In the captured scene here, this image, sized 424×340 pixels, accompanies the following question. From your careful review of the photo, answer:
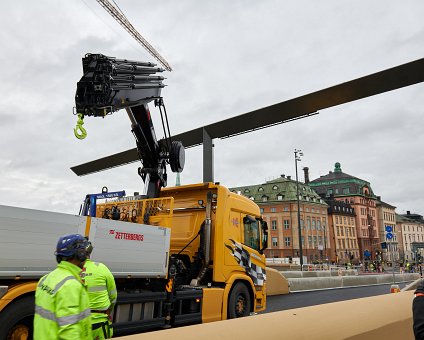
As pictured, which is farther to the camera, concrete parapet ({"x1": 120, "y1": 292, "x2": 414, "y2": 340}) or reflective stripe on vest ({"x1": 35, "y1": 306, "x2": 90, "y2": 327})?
concrete parapet ({"x1": 120, "y1": 292, "x2": 414, "y2": 340})

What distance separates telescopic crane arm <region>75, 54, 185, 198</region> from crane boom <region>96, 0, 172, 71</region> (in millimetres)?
44400

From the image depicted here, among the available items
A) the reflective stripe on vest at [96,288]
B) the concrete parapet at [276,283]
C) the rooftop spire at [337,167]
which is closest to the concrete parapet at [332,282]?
the concrete parapet at [276,283]

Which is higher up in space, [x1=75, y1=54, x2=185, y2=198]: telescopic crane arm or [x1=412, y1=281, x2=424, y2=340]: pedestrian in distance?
[x1=75, y1=54, x2=185, y2=198]: telescopic crane arm

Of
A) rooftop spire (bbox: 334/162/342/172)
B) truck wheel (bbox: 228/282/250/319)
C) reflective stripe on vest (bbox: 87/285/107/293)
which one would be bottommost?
truck wheel (bbox: 228/282/250/319)

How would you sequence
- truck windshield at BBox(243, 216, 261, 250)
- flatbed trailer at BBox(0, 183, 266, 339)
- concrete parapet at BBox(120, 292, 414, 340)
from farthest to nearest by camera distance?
1. truck windshield at BBox(243, 216, 261, 250)
2. flatbed trailer at BBox(0, 183, 266, 339)
3. concrete parapet at BBox(120, 292, 414, 340)

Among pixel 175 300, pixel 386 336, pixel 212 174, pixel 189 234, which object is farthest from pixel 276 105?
pixel 386 336

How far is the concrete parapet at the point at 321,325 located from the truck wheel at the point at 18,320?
2.74m

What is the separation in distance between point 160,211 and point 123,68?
3111 millimetres

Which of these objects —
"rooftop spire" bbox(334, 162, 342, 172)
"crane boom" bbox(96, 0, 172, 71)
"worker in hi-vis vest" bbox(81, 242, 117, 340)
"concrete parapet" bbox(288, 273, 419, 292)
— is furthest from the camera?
"rooftop spire" bbox(334, 162, 342, 172)

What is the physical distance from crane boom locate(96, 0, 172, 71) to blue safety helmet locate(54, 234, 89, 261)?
51.0 m

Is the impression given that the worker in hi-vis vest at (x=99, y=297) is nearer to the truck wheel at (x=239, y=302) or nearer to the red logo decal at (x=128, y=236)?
the red logo decal at (x=128, y=236)

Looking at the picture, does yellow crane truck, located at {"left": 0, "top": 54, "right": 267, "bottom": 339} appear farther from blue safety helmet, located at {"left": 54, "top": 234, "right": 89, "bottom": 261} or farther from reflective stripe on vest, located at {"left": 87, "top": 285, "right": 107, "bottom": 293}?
blue safety helmet, located at {"left": 54, "top": 234, "right": 89, "bottom": 261}

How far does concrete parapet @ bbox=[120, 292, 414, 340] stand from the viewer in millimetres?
2930

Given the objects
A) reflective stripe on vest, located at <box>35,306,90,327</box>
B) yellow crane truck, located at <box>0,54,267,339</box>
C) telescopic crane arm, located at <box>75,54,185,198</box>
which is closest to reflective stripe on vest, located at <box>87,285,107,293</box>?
yellow crane truck, located at <box>0,54,267,339</box>
